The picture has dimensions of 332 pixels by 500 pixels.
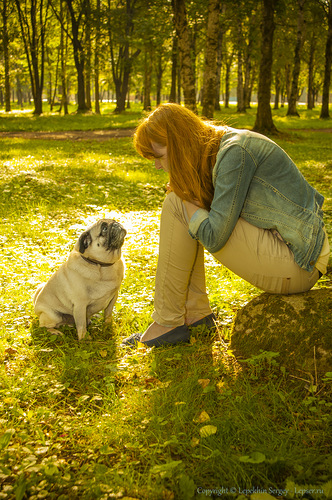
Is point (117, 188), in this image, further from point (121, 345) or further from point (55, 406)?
point (55, 406)

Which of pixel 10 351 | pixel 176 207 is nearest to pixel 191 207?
pixel 176 207

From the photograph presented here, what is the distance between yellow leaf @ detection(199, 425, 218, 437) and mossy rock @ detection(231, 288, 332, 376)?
80cm

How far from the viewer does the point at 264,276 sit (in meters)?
3.10

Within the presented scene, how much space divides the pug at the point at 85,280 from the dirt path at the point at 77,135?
1491cm

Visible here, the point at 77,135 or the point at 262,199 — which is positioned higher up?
the point at 77,135

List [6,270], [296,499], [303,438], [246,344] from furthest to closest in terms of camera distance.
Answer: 1. [6,270]
2. [246,344]
3. [303,438]
4. [296,499]

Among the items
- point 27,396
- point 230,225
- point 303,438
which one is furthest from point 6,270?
point 303,438

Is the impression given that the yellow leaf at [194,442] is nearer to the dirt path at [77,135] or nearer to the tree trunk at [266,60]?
the tree trunk at [266,60]

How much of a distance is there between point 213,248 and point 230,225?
0.71 ft

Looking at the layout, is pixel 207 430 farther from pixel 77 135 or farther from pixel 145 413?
pixel 77 135

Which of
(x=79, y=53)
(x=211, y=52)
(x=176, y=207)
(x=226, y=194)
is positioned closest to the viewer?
(x=226, y=194)

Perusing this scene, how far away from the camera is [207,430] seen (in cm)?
248

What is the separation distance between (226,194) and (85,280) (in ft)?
5.35

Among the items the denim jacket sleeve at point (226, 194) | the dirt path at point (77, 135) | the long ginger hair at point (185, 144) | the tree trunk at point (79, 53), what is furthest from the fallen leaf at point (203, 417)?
the tree trunk at point (79, 53)
